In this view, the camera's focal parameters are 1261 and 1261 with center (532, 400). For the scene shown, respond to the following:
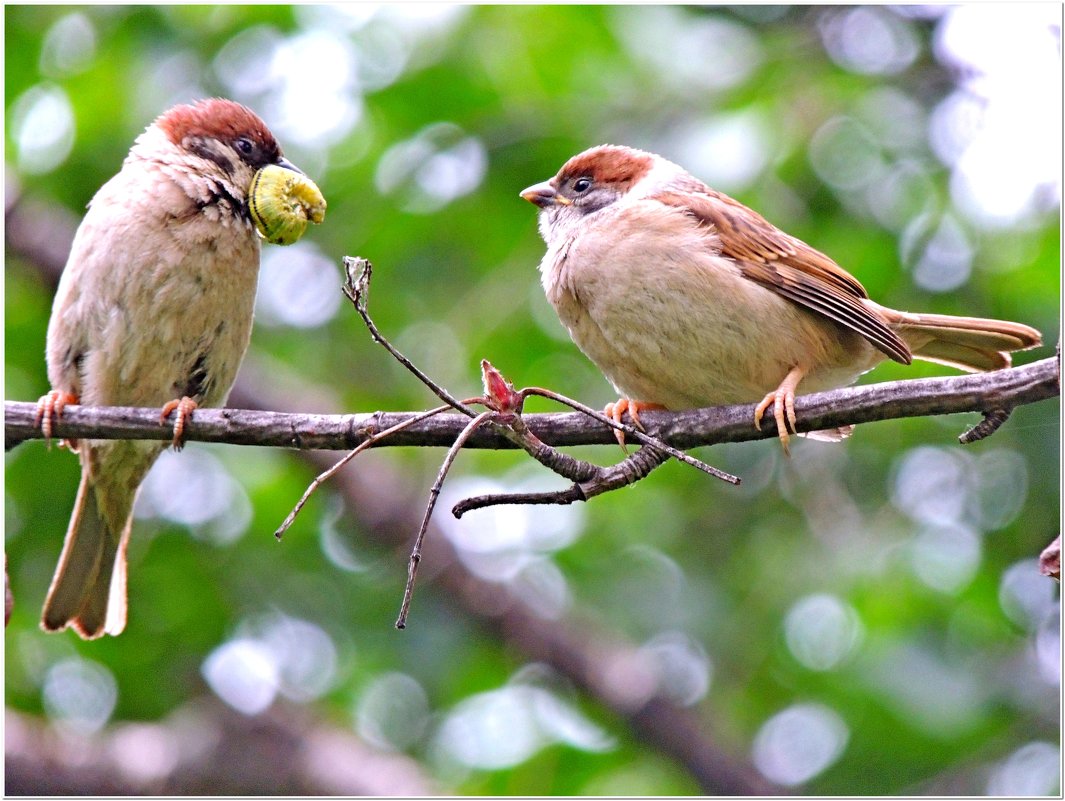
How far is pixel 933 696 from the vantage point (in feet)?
20.1

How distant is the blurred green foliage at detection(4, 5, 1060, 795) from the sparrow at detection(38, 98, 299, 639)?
186 centimetres

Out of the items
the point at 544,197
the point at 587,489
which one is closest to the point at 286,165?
the point at 544,197

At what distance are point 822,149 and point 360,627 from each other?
12.3 ft

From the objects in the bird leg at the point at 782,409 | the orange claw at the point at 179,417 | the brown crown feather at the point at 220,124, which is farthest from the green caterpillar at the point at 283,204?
the bird leg at the point at 782,409

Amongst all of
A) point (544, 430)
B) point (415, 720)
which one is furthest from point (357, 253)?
point (544, 430)

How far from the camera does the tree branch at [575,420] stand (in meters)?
3.33

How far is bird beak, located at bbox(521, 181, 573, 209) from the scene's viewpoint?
16.8ft

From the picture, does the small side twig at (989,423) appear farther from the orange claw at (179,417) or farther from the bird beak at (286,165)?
the bird beak at (286,165)

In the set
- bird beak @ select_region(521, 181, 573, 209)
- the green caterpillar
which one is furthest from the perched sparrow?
the green caterpillar

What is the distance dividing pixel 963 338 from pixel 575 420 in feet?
5.54

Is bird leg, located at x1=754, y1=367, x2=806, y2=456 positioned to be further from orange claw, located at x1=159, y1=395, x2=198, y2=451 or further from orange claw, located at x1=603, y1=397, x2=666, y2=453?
orange claw, located at x1=159, y1=395, x2=198, y2=451

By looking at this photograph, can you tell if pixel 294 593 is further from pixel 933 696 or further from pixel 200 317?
pixel 933 696

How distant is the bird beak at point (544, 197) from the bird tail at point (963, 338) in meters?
1.34

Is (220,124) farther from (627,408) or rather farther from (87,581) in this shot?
(627,408)
